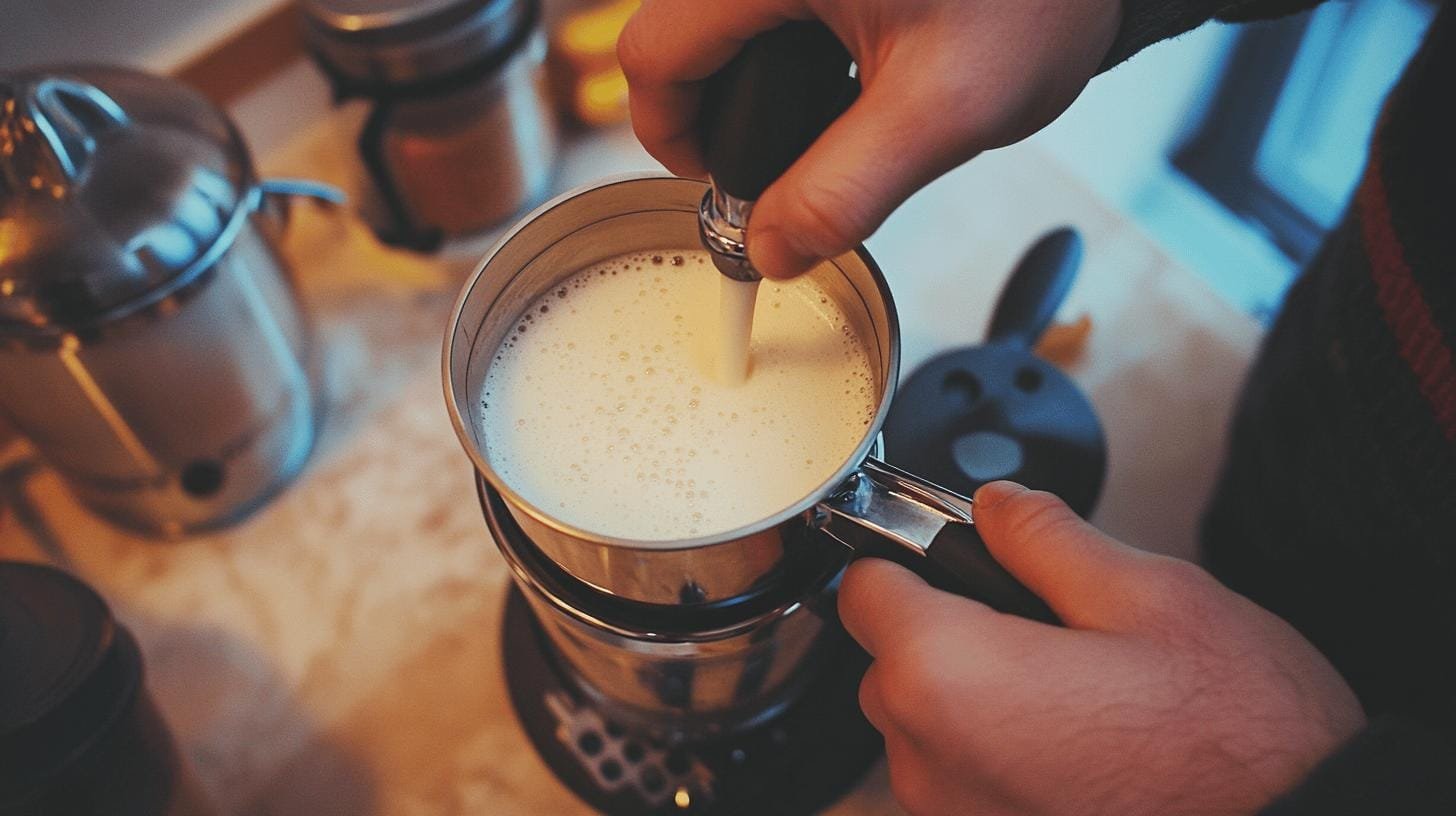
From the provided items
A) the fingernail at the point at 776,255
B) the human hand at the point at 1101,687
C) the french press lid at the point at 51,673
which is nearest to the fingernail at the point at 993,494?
the human hand at the point at 1101,687

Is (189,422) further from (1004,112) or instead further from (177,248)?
(1004,112)

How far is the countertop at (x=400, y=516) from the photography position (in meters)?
0.71

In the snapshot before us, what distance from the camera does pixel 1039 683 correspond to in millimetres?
439

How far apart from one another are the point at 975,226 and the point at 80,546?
2.46 ft

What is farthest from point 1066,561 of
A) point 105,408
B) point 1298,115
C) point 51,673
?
point 1298,115

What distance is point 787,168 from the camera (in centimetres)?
43

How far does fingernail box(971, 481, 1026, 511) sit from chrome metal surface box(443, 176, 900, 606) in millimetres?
67

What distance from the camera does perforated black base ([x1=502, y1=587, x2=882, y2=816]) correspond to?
2.14ft

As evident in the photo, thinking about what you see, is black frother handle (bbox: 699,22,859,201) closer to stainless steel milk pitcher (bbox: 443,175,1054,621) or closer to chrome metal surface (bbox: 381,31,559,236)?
stainless steel milk pitcher (bbox: 443,175,1054,621)

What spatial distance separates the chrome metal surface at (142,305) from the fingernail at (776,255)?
0.36m

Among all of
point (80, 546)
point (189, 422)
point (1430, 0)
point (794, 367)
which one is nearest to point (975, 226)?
point (794, 367)

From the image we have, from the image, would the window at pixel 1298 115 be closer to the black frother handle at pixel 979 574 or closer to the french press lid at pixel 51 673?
the black frother handle at pixel 979 574

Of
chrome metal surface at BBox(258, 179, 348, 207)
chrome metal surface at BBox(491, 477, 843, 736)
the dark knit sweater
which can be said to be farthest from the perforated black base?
chrome metal surface at BBox(258, 179, 348, 207)

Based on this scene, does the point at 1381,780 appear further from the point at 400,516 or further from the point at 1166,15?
the point at 400,516
